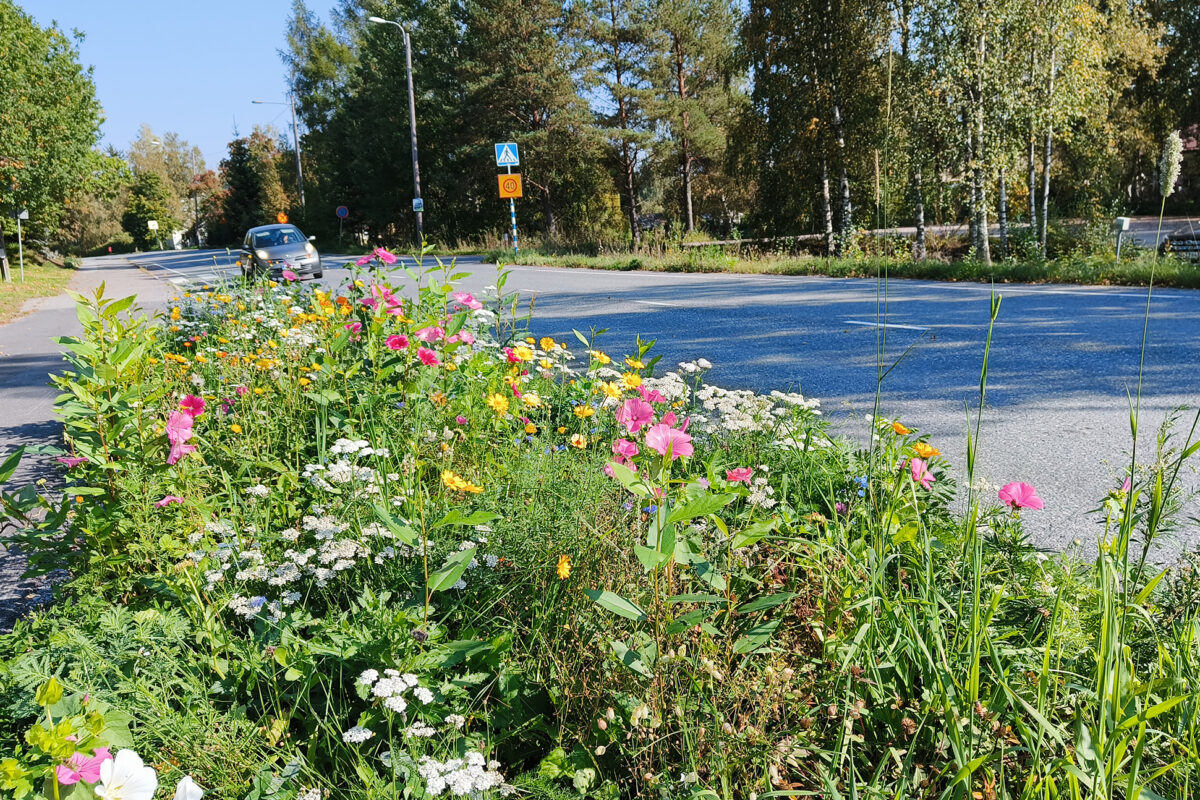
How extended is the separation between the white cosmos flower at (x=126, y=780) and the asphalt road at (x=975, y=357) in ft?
6.74

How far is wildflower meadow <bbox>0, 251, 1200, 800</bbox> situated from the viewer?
59.9 inches

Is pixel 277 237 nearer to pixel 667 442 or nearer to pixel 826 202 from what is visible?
pixel 826 202

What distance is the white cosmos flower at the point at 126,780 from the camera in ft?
3.72

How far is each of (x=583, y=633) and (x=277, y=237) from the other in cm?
1979

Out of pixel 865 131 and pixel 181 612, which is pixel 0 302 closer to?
pixel 181 612

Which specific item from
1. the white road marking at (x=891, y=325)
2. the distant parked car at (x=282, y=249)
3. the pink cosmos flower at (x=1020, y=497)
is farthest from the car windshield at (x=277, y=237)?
the pink cosmos flower at (x=1020, y=497)

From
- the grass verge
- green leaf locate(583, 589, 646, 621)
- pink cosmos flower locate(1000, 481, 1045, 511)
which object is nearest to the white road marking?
pink cosmos flower locate(1000, 481, 1045, 511)

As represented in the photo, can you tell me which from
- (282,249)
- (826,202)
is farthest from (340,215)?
(826,202)

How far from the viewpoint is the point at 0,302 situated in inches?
715

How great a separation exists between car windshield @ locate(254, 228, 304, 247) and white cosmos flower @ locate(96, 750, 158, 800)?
1958 centimetres

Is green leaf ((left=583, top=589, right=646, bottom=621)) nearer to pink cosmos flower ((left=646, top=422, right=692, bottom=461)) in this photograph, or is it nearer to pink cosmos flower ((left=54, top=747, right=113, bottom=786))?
pink cosmos flower ((left=646, top=422, right=692, bottom=461))

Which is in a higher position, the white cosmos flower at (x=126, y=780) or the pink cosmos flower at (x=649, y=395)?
the pink cosmos flower at (x=649, y=395)

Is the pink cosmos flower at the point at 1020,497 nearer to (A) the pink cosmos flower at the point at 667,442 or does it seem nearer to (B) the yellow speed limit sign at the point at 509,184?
(A) the pink cosmos flower at the point at 667,442

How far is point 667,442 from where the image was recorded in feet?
5.39
